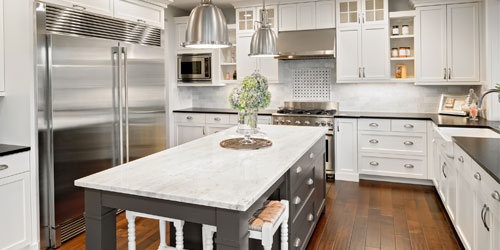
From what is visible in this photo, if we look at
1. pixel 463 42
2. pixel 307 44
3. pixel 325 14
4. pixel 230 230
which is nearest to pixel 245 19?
pixel 307 44

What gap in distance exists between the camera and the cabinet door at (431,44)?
15.5 ft

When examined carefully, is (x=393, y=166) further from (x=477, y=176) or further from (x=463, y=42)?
(x=477, y=176)

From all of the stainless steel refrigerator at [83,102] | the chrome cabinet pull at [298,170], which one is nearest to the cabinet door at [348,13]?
the stainless steel refrigerator at [83,102]

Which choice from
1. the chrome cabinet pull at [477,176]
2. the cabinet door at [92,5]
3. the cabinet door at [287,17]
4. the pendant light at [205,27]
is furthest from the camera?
the cabinet door at [287,17]

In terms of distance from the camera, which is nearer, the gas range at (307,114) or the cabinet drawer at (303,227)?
the cabinet drawer at (303,227)

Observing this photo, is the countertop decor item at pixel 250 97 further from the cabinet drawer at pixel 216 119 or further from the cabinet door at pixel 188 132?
the cabinet door at pixel 188 132

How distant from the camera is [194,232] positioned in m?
2.36

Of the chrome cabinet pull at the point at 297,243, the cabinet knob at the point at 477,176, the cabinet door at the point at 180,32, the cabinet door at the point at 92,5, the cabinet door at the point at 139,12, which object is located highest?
the cabinet door at the point at 180,32

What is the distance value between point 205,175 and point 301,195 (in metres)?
1.00

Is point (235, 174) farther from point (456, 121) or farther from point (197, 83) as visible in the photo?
point (197, 83)

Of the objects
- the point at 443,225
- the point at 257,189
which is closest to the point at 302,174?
the point at 257,189

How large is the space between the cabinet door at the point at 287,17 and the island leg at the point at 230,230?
4328 mm

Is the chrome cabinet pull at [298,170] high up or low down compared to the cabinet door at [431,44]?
down

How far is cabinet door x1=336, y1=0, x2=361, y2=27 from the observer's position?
509 centimetres
